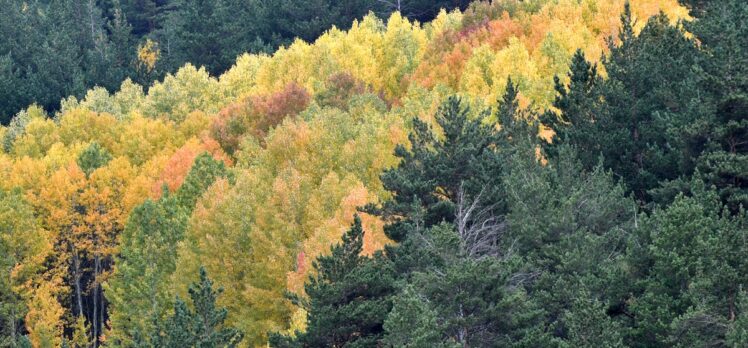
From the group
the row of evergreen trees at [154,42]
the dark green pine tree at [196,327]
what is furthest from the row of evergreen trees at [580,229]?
the row of evergreen trees at [154,42]

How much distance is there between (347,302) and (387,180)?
6.20 m

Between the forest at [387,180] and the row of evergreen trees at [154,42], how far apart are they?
28 cm

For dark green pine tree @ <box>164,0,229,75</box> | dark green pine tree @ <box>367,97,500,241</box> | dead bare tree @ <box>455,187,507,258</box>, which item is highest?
dark green pine tree @ <box>164,0,229,75</box>

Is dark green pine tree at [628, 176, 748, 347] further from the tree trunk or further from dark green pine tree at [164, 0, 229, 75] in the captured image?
dark green pine tree at [164, 0, 229, 75]

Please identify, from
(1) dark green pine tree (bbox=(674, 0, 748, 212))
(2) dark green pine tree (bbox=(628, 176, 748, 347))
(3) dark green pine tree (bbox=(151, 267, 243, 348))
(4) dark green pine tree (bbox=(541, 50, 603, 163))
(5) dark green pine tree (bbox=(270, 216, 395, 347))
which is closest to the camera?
(2) dark green pine tree (bbox=(628, 176, 748, 347))

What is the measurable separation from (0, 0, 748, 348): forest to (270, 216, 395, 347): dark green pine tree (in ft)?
0.28

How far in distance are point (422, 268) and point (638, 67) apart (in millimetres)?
16792

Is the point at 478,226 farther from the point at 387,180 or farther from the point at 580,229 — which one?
the point at 580,229

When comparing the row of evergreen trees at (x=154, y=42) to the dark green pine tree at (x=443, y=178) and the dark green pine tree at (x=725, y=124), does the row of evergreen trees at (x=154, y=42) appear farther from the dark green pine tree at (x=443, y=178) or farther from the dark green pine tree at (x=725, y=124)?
the dark green pine tree at (x=725, y=124)

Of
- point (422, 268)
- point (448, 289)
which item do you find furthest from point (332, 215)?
point (448, 289)

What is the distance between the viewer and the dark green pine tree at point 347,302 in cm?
3381

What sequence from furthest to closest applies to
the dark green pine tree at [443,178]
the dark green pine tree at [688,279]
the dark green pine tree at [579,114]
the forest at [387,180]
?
the dark green pine tree at [579,114]
the dark green pine tree at [443,178]
the forest at [387,180]
the dark green pine tree at [688,279]

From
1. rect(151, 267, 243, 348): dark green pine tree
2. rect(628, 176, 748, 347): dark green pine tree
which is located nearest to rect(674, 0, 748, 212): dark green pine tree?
rect(628, 176, 748, 347): dark green pine tree

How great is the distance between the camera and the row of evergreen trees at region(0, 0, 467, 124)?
332 ft
